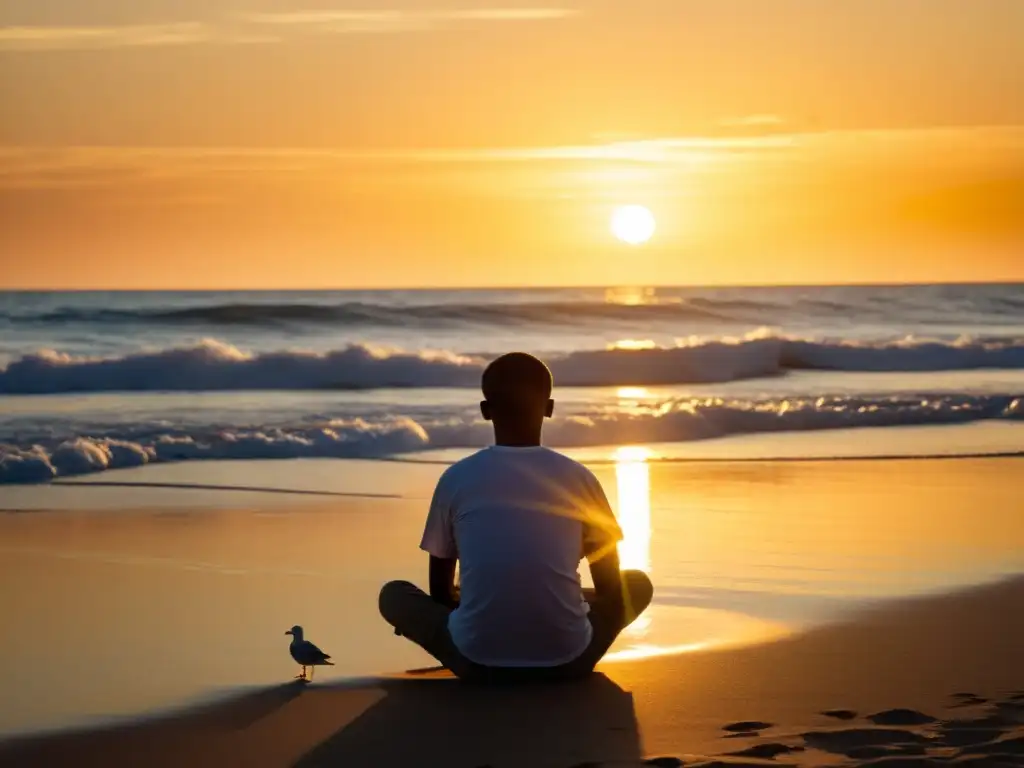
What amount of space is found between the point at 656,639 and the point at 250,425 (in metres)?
10.4

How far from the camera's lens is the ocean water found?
15.8 m

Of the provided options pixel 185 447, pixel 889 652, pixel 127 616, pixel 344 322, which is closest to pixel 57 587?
pixel 127 616

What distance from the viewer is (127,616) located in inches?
272

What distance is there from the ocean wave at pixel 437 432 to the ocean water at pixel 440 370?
4 cm

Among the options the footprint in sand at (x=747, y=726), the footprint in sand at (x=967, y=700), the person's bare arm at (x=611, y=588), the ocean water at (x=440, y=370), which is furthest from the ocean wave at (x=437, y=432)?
the footprint in sand at (x=967, y=700)

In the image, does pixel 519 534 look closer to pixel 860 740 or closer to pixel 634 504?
pixel 860 740

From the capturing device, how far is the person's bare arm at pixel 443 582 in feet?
17.4

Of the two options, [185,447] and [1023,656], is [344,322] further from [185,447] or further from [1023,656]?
[1023,656]

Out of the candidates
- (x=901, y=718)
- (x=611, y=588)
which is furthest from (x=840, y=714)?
(x=611, y=588)

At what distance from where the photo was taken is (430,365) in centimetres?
2870

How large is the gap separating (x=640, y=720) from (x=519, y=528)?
74cm

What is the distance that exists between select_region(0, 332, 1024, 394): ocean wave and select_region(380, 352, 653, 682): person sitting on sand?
1947 cm

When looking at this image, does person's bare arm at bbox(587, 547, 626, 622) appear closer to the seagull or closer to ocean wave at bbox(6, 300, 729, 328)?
the seagull

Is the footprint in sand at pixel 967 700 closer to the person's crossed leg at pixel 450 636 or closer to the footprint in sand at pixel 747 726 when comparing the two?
the footprint in sand at pixel 747 726
